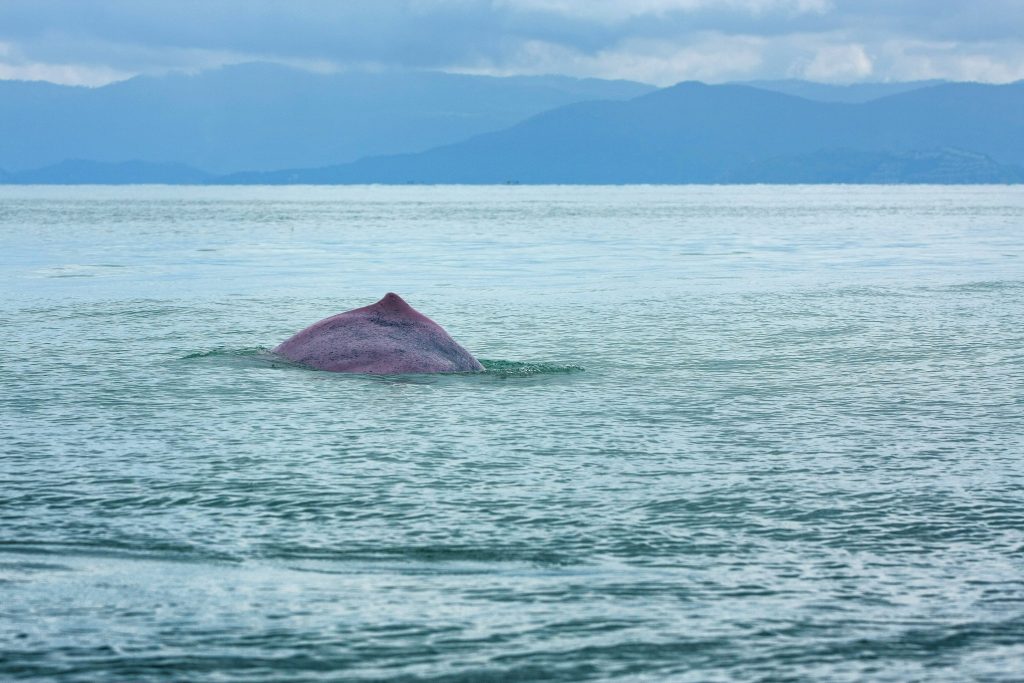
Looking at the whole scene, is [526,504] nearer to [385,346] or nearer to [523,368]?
[385,346]

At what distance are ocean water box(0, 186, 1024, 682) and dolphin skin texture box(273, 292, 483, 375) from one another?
49cm

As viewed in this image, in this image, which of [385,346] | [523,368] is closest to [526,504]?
[385,346]

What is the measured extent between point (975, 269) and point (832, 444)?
3184 cm

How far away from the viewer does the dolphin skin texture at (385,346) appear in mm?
17938

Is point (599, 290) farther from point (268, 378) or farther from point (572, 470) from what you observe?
point (572, 470)

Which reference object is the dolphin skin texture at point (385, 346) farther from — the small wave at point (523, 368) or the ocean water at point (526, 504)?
the ocean water at point (526, 504)

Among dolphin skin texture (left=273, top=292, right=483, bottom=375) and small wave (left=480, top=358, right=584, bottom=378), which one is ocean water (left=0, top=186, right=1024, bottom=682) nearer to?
small wave (left=480, top=358, right=584, bottom=378)

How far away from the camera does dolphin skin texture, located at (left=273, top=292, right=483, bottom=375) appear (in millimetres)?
17938

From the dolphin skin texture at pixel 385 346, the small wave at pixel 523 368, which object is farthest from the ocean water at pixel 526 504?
the dolphin skin texture at pixel 385 346

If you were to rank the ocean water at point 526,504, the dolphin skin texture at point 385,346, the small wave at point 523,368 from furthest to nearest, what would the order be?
the small wave at point 523,368
the dolphin skin texture at point 385,346
the ocean water at point 526,504

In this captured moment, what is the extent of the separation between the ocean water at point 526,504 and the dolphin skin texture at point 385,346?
19.5 inches

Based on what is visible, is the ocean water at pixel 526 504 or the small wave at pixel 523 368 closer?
the ocean water at pixel 526 504

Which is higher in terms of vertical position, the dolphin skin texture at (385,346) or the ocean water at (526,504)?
the dolphin skin texture at (385,346)

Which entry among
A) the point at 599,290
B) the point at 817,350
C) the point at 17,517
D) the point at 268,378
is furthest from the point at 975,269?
the point at 17,517
